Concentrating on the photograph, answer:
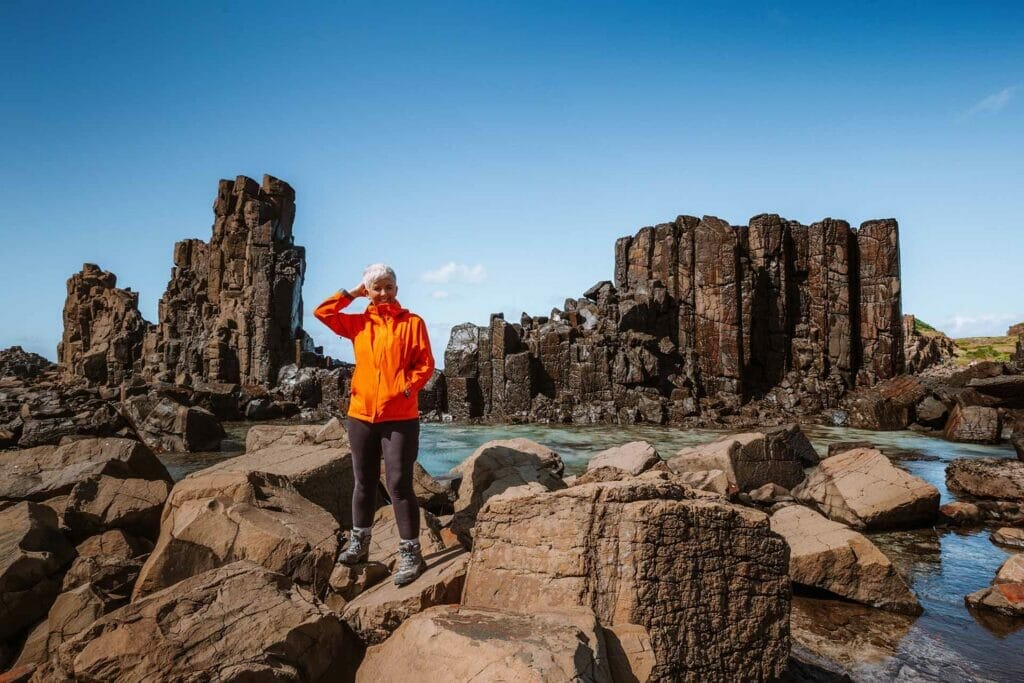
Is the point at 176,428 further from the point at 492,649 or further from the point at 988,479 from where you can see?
the point at 988,479

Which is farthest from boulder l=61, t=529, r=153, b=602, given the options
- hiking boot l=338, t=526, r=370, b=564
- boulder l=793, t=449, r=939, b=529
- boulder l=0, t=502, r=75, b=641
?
boulder l=793, t=449, r=939, b=529

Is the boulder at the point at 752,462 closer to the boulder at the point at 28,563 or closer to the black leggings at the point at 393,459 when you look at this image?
the black leggings at the point at 393,459

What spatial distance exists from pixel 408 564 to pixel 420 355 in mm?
1538

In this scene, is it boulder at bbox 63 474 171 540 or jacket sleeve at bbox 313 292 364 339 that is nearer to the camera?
jacket sleeve at bbox 313 292 364 339

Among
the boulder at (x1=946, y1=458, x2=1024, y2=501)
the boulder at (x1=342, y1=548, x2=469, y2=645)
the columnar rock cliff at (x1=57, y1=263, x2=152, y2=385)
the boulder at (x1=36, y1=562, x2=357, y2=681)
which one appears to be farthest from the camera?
the columnar rock cliff at (x1=57, y1=263, x2=152, y2=385)

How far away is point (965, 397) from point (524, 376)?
15.7 m

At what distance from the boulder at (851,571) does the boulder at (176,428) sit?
1518 centimetres

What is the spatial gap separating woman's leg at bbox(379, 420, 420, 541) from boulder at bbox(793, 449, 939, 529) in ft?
22.2

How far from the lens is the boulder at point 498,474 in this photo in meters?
6.76

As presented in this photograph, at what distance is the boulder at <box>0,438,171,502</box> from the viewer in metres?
5.72

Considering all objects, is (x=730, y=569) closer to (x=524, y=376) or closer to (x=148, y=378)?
(x=524, y=376)

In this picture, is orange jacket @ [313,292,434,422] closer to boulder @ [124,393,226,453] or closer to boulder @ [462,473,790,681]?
boulder @ [462,473,790,681]

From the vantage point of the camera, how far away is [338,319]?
4570 mm

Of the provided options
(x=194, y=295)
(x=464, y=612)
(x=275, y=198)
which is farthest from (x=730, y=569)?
(x=194, y=295)
